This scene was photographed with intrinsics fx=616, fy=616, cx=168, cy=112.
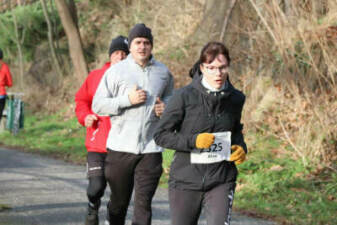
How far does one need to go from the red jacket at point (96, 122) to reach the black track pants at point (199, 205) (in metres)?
1.84

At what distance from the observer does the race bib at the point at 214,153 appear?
4270 millimetres

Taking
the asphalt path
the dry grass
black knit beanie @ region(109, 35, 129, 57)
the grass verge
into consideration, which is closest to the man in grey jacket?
black knit beanie @ region(109, 35, 129, 57)

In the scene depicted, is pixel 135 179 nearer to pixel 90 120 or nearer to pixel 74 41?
pixel 90 120

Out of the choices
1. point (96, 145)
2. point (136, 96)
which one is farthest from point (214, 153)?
point (96, 145)

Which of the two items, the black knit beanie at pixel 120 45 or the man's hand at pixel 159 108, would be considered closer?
the man's hand at pixel 159 108

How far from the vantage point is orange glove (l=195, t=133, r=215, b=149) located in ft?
13.6

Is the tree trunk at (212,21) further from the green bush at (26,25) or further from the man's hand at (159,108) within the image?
the green bush at (26,25)

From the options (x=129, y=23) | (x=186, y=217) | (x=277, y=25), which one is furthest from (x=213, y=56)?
(x=129, y=23)

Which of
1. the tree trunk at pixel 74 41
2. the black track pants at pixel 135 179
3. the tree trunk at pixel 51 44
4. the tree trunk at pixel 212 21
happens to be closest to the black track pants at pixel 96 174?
the black track pants at pixel 135 179

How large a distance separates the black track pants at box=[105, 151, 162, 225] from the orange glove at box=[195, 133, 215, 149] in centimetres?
131

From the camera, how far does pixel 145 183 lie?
5.38 metres

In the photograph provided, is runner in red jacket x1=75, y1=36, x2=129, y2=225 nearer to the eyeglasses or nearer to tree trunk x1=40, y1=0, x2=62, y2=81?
the eyeglasses

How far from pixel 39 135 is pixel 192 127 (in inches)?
584

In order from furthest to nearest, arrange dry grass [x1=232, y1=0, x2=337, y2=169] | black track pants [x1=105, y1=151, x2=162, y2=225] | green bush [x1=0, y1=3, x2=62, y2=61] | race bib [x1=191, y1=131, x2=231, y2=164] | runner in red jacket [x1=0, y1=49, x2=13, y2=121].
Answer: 1. green bush [x1=0, y1=3, x2=62, y2=61]
2. runner in red jacket [x1=0, y1=49, x2=13, y2=121]
3. dry grass [x1=232, y1=0, x2=337, y2=169]
4. black track pants [x1=105, y1=151, x2=162, y2=225]
5. race bib [x1=191, y1=131, x2=231, y2=164]
